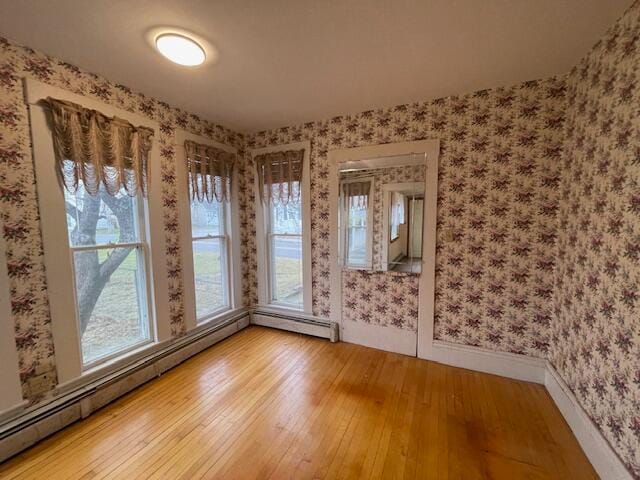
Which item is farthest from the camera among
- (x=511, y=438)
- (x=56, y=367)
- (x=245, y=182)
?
(x=245, y=182)

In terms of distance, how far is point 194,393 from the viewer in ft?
6.98

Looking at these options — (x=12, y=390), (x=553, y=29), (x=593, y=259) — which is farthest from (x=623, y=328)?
(x=12, y=390)

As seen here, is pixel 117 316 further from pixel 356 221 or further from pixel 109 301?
pixel 356 221

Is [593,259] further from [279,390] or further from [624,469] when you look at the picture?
[279,390]

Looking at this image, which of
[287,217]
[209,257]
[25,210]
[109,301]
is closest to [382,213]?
[287,217]

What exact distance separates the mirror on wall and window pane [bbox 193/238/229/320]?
150 cm

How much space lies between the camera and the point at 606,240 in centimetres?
146

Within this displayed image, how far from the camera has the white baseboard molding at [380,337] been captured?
106 inches

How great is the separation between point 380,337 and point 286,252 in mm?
1509

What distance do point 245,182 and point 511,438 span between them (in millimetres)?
3439

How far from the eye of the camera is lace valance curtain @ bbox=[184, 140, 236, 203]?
8.78ft

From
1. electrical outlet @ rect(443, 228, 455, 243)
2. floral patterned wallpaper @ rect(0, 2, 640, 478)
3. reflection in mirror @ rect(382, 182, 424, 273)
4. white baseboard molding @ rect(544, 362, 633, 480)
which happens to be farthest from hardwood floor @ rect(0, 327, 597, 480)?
electrical outlet @ rect(443, 228, 455, 243)

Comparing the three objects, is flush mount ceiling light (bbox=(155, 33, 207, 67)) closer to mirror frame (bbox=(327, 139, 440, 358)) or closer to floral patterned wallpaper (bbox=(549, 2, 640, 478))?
mirror frame (bbox=(327, 139, 440, 358))

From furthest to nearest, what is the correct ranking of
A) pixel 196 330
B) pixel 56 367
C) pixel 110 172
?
pixel 196 330 → pixel 110 172 → pixel 56 367
